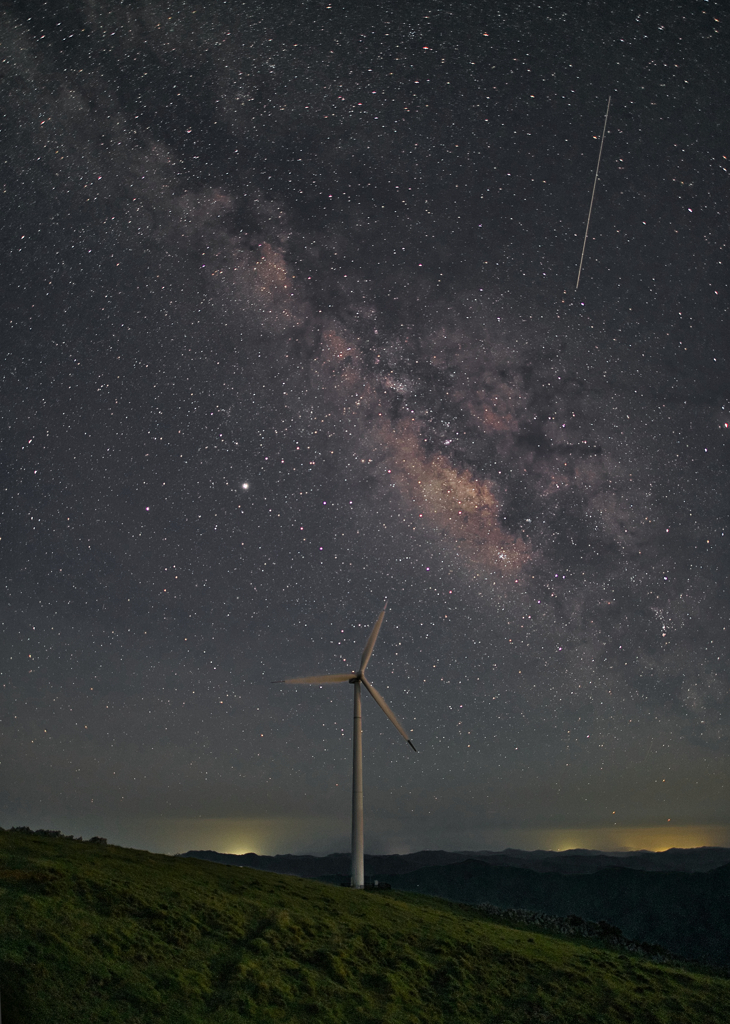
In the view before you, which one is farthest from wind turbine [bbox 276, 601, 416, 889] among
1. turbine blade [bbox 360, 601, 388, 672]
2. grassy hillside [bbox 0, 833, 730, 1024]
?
grassy hillside [bbox 0, 833, 730, 1024]

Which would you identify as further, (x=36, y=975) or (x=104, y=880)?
(x=104, y=880)

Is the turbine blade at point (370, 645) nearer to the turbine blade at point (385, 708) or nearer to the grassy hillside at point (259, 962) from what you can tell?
the turbine blade at point (385, 708)

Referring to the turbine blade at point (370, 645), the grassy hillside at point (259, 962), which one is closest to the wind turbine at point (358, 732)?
the turbine blade at point (370, 645)

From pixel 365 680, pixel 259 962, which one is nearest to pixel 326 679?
pixel 365 680

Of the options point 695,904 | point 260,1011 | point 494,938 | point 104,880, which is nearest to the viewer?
point 260,1011

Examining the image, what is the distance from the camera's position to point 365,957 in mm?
32875

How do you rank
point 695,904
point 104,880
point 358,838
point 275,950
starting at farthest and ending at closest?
point 695,904, point 358,838, point 104,880, point 275,950

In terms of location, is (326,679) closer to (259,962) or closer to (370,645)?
(370,645)

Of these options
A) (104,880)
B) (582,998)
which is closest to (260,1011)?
(104,880)

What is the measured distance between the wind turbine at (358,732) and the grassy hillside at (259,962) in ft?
50.0

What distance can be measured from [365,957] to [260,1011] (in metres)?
8.67

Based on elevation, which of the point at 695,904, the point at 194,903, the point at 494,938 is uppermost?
the point at 194,903

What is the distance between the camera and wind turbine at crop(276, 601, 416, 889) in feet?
194

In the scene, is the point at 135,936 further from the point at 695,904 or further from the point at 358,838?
the point at 695,904
